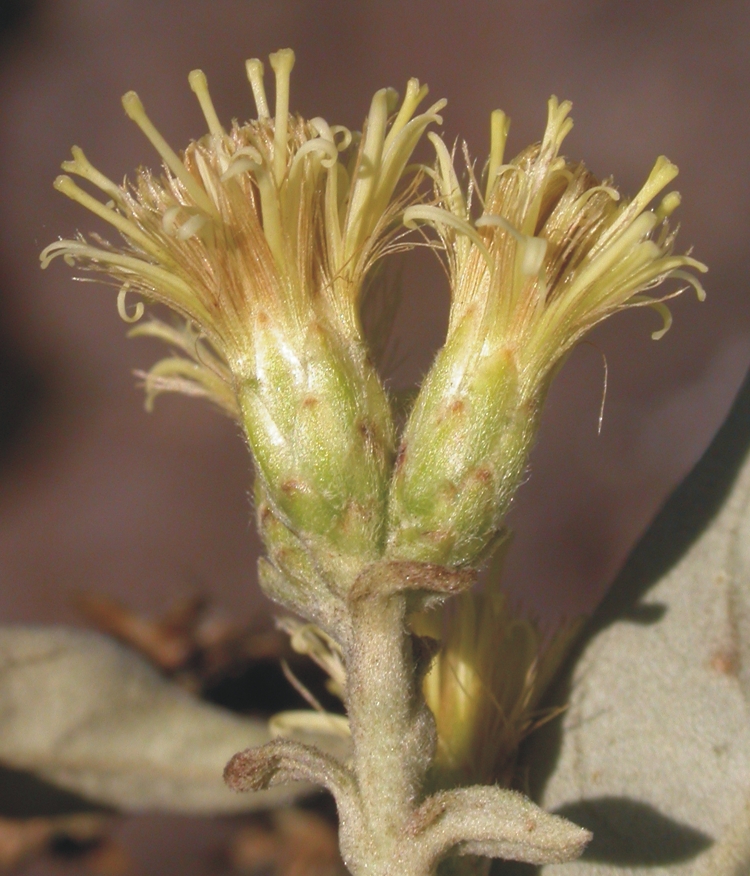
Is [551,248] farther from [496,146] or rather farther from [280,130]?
[280,130]

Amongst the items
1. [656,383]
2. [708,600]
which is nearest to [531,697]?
[708,600]

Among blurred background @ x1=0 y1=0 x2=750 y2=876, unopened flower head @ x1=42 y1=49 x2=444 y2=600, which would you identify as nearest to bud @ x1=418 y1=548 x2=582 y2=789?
unopened flower head @ x1=42 y1=49 x2=444 y2=600

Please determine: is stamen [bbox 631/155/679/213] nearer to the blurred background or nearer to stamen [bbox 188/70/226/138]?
stamen [bbox 188/70/226/138]

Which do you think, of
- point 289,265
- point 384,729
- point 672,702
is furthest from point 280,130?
point 672,702

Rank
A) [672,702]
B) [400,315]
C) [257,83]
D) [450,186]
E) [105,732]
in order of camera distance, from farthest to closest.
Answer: [400,315]
[105,732]
[672,702]
[257,83]
[450,186]

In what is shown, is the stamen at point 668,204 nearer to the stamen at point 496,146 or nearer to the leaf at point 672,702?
A: the stamen at point 496,146

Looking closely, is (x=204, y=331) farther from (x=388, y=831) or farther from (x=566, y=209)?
(x=388, y=831)

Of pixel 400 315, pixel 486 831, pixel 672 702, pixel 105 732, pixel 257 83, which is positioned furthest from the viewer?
pixel 400 315
